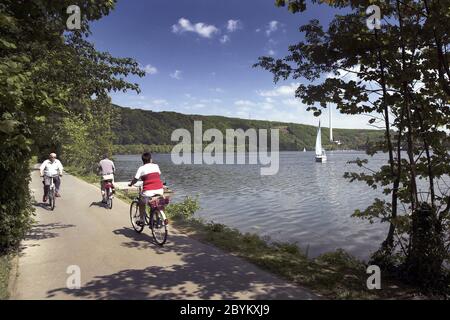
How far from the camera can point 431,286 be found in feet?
19.8

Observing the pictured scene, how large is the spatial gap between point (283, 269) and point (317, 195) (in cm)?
2269

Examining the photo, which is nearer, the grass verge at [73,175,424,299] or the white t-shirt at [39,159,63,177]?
the grass verge at [73,175,424,299]

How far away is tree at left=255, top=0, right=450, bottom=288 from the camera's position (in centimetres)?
634

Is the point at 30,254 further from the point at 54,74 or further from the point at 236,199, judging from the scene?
the point at 236,199

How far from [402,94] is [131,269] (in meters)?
6.06

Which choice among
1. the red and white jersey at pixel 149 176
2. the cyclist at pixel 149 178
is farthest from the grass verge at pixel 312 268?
the red and white jersey at pixel 149 176

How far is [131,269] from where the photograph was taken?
7047 mm

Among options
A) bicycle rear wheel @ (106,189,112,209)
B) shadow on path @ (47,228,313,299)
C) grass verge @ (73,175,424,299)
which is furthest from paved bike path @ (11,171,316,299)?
bicycle rear wheel @ (106,189,112,209)

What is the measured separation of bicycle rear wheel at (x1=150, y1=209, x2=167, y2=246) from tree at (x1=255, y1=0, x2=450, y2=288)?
4.18 meters

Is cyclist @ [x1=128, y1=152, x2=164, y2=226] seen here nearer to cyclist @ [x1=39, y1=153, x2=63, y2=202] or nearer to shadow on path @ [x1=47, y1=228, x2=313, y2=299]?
shadow on path @ [x1=47, y1=228, x2=313, y2=299]

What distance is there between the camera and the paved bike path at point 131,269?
589 centimetres

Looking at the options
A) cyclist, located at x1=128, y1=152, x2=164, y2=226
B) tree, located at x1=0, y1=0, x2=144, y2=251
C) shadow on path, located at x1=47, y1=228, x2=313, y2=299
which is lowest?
shadow on path, located at x1=47, y1=228, x2=313, y2=299
